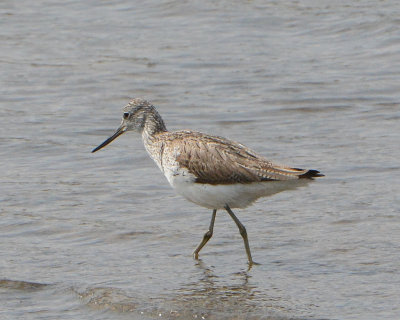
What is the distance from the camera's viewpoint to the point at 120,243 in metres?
9.30

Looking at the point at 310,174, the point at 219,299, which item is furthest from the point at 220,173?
the point at 219,299

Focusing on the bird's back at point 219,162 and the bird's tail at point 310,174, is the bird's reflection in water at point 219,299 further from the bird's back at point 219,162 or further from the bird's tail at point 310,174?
the bird's tail at point 310,174

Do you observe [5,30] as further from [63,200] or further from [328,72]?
[63,200]

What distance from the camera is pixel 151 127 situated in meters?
9.73

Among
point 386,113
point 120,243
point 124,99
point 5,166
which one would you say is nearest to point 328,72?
point 386,113

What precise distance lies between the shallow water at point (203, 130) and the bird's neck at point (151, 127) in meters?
0.89

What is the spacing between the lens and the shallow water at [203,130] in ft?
26.6

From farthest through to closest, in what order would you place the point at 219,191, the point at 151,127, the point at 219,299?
the point at 151,127 → the point at 219,191 → the point at 219,299

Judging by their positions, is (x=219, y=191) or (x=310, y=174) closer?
(x=310, y=174)

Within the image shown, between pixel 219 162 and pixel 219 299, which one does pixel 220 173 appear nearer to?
pixel 219 162

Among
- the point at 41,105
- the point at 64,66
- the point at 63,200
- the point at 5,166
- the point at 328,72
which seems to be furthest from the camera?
the point at 64,66

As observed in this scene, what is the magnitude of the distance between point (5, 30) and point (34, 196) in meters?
8.68

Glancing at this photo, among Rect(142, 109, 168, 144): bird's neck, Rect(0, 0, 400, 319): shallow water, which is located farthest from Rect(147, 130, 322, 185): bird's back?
Rect(0, 0, 400, 319): shallow water

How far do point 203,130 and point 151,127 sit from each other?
3.42 metres
